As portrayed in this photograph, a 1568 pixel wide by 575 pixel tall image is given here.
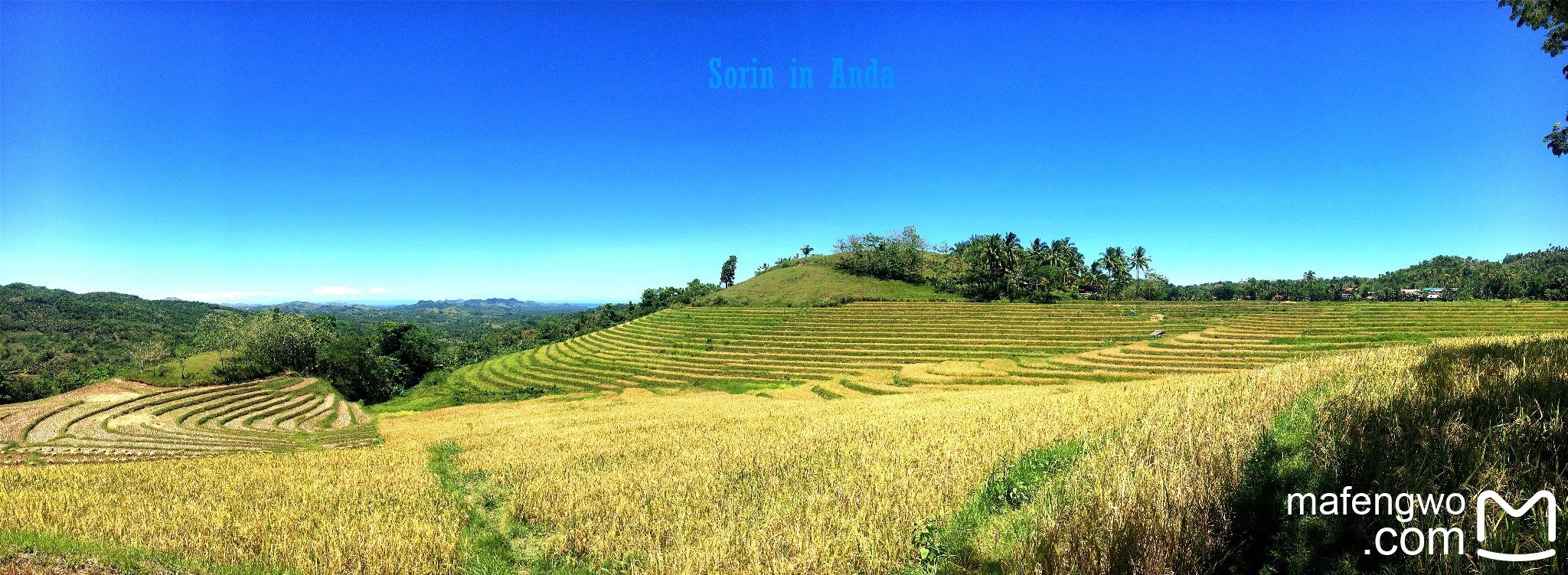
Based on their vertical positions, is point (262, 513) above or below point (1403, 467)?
below

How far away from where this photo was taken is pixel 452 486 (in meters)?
8.68

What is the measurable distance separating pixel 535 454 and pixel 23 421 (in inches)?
1120

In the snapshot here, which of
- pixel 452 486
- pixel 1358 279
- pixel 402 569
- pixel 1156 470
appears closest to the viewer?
pixel 1156 470

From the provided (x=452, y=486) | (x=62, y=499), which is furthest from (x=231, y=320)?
(x=452, y=486)

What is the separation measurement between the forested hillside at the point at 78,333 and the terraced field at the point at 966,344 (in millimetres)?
40613

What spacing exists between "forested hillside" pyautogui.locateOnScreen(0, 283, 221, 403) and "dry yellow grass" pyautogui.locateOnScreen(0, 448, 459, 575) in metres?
60.4

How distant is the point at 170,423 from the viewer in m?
24.6

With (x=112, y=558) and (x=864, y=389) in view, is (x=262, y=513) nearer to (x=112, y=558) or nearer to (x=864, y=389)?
(x=112, y=558)

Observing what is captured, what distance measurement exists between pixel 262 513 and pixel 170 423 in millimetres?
28878

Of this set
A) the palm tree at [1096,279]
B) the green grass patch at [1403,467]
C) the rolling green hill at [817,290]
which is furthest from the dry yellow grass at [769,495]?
the palm tree at [1096,279]

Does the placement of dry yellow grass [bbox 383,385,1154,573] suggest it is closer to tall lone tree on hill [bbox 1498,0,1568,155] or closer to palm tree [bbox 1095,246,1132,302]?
tall lone tree on hill [bbox 1498,0,1568,155]

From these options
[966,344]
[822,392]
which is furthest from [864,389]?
[966,344]

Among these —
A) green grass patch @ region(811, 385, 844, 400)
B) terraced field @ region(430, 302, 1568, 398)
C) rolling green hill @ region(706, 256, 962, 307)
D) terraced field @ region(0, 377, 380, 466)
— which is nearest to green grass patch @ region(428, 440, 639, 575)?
terraced field @ region(0, 377, 380, 466)

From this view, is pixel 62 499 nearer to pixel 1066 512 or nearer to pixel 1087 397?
pixel 1066 512
